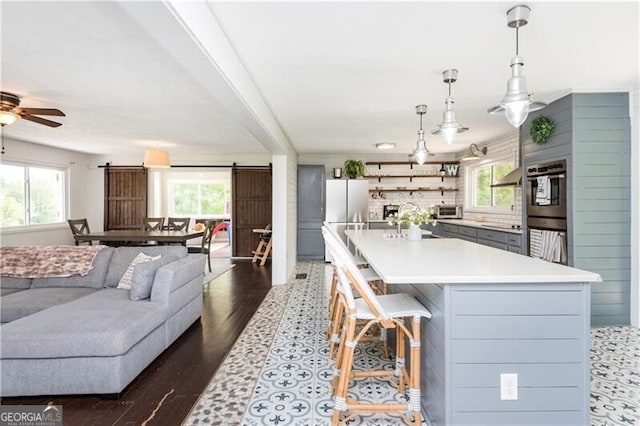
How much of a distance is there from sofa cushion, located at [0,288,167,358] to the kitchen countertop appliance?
567cm

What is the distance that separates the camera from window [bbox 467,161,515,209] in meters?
5.91

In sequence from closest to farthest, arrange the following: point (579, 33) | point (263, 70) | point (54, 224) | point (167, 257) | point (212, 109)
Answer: point (579, 33) → point (263, 70) → point (167, 257) → point (212, 109) → point (54, 224)

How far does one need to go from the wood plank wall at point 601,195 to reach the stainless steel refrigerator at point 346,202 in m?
4.03

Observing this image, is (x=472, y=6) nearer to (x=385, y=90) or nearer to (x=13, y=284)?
(x=385, y=90)

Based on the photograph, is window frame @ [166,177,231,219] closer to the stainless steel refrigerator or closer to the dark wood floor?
the stainless steel refrigerator

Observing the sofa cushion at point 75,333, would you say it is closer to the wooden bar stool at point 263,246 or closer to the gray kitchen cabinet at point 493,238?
the gray kitchen cabinet at point 493,238

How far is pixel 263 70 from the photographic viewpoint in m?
A: 2.96

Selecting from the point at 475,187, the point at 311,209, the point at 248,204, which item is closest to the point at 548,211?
the point at 475,187

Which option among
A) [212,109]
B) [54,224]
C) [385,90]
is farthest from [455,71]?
[54,224]

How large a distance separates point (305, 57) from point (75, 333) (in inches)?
97.8

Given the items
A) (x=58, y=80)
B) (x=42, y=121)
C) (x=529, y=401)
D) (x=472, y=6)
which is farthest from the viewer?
(x=42, y=121)

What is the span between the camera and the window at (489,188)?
19.4 ft

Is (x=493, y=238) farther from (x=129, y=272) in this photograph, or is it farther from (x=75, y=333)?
(x=75, y=333)

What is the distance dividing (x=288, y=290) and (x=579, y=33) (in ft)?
13.9
